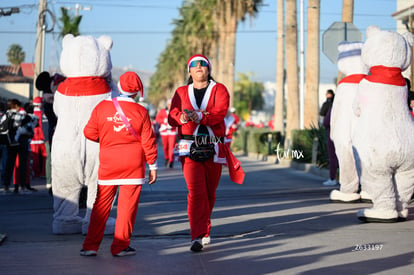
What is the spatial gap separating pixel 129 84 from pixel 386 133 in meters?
3.40

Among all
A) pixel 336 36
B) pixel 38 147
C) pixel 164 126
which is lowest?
pixel 38 147

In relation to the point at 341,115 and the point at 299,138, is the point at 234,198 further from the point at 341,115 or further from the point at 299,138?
the point at 299,138

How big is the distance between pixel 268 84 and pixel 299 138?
14804 cm

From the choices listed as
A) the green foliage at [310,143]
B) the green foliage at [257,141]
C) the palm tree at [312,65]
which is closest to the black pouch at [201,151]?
the green foliage at [310,143]

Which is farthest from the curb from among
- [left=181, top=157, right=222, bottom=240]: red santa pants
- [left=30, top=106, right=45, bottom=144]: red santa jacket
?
[left=181, top=157, right=222, bottom=240]: red santa pants

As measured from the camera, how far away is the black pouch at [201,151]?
7559 millimetres

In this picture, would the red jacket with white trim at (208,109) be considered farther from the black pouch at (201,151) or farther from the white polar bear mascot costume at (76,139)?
the white polar bear mascot costume at (76,139)

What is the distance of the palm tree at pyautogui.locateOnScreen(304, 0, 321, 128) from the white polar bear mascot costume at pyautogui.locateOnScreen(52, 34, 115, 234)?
1574 cm

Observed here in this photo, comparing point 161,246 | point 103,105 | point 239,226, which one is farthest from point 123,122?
point 239,226

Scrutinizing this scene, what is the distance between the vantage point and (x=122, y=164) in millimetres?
7148

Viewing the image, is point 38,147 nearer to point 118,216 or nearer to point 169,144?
point 169,144

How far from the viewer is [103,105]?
7277 mm

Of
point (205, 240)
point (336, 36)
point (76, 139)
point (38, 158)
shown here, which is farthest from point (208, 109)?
point (38, 158)

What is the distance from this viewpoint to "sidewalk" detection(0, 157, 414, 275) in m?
6.61
